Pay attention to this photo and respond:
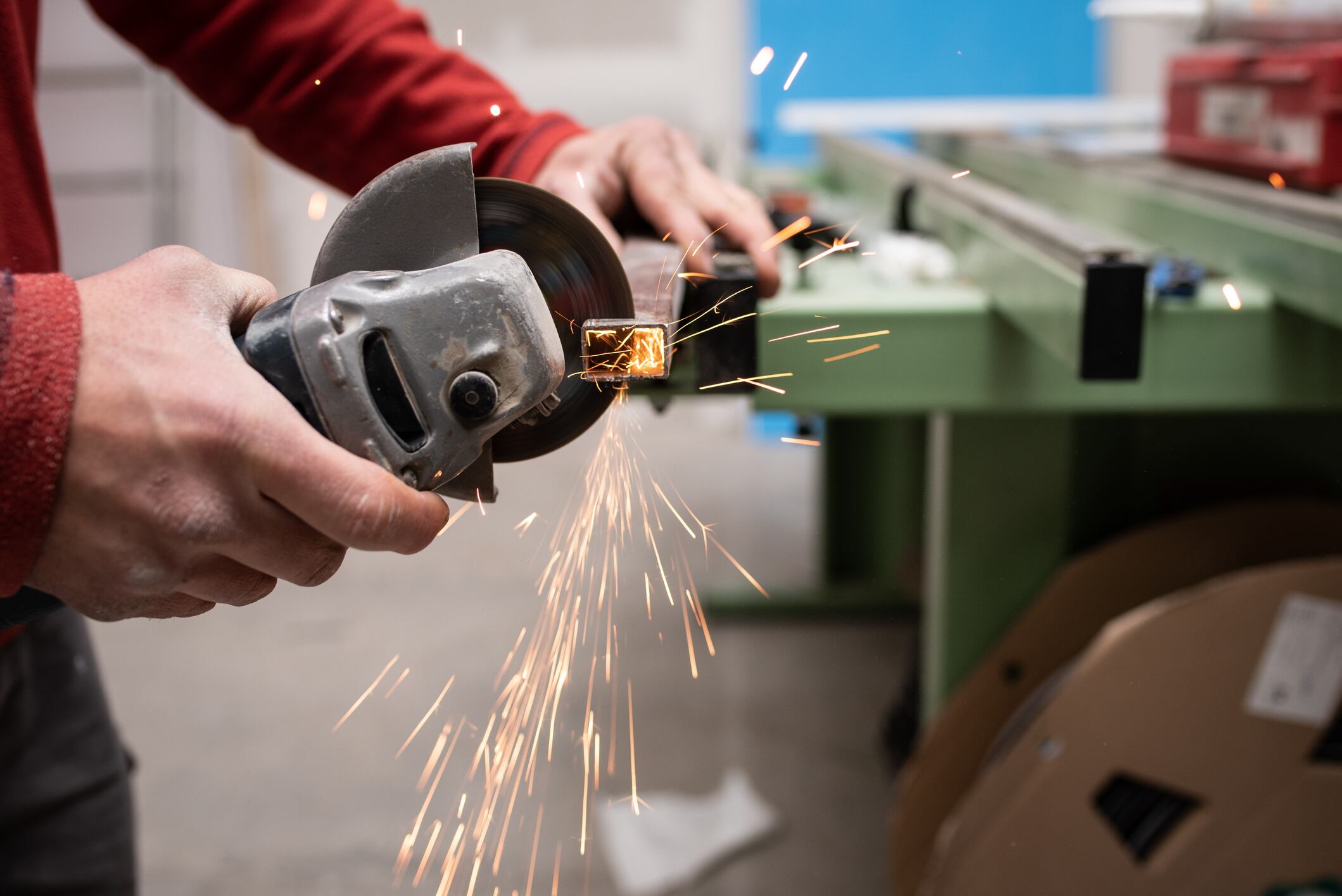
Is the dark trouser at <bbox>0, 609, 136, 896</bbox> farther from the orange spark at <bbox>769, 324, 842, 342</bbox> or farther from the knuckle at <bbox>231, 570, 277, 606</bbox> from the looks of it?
the orange spark at <bbox>769, 324, 842, 342</bbox>

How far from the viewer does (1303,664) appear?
100 cm

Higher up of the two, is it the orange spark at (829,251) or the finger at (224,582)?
the orange spark at (829,251)

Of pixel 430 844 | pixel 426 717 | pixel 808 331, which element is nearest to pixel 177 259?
pixel 808 331

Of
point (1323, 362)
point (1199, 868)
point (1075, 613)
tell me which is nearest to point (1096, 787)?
point (1199, 868)

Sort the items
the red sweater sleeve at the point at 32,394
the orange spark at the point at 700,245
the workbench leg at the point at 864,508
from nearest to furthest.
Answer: the red sweater sleeve at the point at 32,394, the orange spark at the point at 700,245, the workbench leg at the point at 864,508

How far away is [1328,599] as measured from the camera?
0.99 metres

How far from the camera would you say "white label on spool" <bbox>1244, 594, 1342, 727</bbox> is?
99 cm

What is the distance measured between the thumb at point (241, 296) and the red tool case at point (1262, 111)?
3.78 ft

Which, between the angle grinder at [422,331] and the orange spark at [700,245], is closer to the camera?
the angle grinder at [422,331]

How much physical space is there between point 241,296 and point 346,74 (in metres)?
0.41

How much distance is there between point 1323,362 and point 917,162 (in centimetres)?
98

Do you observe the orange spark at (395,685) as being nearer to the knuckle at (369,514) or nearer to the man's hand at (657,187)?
the man's hand at (657,187)

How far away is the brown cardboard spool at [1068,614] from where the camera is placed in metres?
1.28

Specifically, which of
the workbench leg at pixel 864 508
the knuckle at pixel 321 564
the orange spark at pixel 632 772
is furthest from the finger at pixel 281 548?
the workbench leg at pixel 864 508
